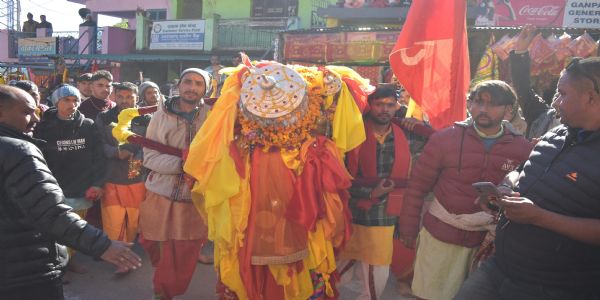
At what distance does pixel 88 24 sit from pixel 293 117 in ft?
Result: 62.7

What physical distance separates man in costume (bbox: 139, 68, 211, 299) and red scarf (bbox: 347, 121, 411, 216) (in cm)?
127

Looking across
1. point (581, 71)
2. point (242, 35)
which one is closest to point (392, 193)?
point (581, 71)

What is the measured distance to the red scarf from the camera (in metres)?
3.43

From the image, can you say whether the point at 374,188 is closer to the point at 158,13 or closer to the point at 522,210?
the point at 522,210

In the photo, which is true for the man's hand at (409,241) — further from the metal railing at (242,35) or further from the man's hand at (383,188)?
the metal railing at (242,35)

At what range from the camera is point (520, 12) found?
11414 mm

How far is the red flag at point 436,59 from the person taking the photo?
143 inches

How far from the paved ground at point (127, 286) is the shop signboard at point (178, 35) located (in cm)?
1255

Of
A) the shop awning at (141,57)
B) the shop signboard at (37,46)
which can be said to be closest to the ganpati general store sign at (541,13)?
the shop awning at (141,57)

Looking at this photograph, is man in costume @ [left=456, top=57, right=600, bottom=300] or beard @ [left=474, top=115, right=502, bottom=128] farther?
beard @ [left=474, top=115, right=502, bottom=128]

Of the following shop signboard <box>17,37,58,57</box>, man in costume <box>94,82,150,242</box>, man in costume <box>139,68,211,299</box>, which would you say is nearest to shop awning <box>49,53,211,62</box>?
shop signboard <box>17,37,58,57</box>

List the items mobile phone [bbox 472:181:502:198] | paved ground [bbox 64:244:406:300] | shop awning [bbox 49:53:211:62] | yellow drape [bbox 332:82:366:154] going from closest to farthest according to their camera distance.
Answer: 1. mobile phone [bbox 472:181:502:198]
2. yellow drape [bbox 332:82:366:154]
3. paved ground [bbox 64:244:406:300]
4. shop awning [bbox 49:53:211:62]

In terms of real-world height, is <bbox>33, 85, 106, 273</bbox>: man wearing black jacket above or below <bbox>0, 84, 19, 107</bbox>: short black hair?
below

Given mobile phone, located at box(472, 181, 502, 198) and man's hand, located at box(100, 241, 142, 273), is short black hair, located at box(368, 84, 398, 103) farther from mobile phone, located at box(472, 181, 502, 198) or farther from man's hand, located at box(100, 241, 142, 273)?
man's hand, located at box(100, 241, 142, 273)
